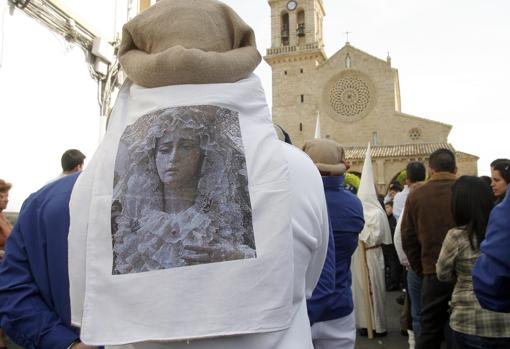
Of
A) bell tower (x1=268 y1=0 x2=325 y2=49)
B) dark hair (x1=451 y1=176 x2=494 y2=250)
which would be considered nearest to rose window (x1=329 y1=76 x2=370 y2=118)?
bell tower (x1=268 y1=0 x2=325 y2=49)

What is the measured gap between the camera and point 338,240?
2746mm

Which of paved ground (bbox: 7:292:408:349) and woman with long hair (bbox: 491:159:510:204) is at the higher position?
woman with long hair (bbox: 491:159:510:204)

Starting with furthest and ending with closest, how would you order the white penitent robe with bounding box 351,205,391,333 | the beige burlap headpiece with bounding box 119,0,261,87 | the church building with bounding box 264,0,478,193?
the church building with bounding box 264,0,478,193 < the white penitent robe with bounding box 351,205,391,333 < the beige burlap headpiece with bounding box 119,0,261,87

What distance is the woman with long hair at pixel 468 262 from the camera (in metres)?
2.58

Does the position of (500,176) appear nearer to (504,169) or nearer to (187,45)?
(504,169)

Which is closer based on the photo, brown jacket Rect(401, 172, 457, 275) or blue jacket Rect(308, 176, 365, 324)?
blue jacket Rect(308, 176, 365, 324)

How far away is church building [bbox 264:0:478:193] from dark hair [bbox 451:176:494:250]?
25.8 metres

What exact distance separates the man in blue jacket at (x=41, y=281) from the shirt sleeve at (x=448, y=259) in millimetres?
2397

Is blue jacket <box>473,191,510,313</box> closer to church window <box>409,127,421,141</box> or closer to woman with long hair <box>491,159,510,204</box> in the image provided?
woman with long hair <box>491,159,510,204</box>

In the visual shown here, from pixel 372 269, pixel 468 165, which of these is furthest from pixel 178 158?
pixel 468 165

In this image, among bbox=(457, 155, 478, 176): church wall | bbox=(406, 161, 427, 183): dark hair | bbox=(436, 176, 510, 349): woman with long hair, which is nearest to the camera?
bbox=(436, 176, 510, 349): woman with long hair

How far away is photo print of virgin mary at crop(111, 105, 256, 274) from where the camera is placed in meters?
1.03

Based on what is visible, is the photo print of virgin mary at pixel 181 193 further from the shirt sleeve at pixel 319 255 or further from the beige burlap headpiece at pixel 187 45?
the shirt sleeve at pixel 319 255

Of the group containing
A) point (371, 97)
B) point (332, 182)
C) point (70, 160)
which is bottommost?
point (332, 182)
